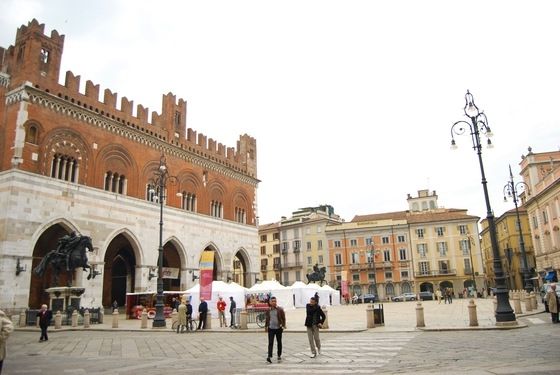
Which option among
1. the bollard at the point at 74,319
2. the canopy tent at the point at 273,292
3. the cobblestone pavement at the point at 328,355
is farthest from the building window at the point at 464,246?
the bollard at the point at 74,319

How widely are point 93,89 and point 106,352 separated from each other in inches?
837

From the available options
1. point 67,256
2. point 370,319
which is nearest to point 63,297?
point 67,256

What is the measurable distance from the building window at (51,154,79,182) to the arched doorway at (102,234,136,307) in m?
6.41

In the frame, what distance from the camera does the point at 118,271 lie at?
33.8 m

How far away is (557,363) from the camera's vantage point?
7.18 metres

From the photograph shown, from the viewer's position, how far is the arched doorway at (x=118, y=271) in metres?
31.8

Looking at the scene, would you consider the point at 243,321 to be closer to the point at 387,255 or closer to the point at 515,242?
the point at 387,255

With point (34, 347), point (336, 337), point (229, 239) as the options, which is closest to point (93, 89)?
point (229, 239)

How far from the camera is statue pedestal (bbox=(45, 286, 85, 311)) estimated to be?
22.0m

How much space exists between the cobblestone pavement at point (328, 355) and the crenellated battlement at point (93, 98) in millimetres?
16666

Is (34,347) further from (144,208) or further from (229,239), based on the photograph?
(229,239)

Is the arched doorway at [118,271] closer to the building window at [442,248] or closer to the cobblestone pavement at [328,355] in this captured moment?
the cobblestone pavement at [328,355]

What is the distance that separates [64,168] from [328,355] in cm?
2146

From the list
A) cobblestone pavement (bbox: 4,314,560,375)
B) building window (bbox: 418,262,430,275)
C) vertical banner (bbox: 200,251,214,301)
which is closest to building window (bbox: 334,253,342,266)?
building window (bbox: 418,262,430,275)
